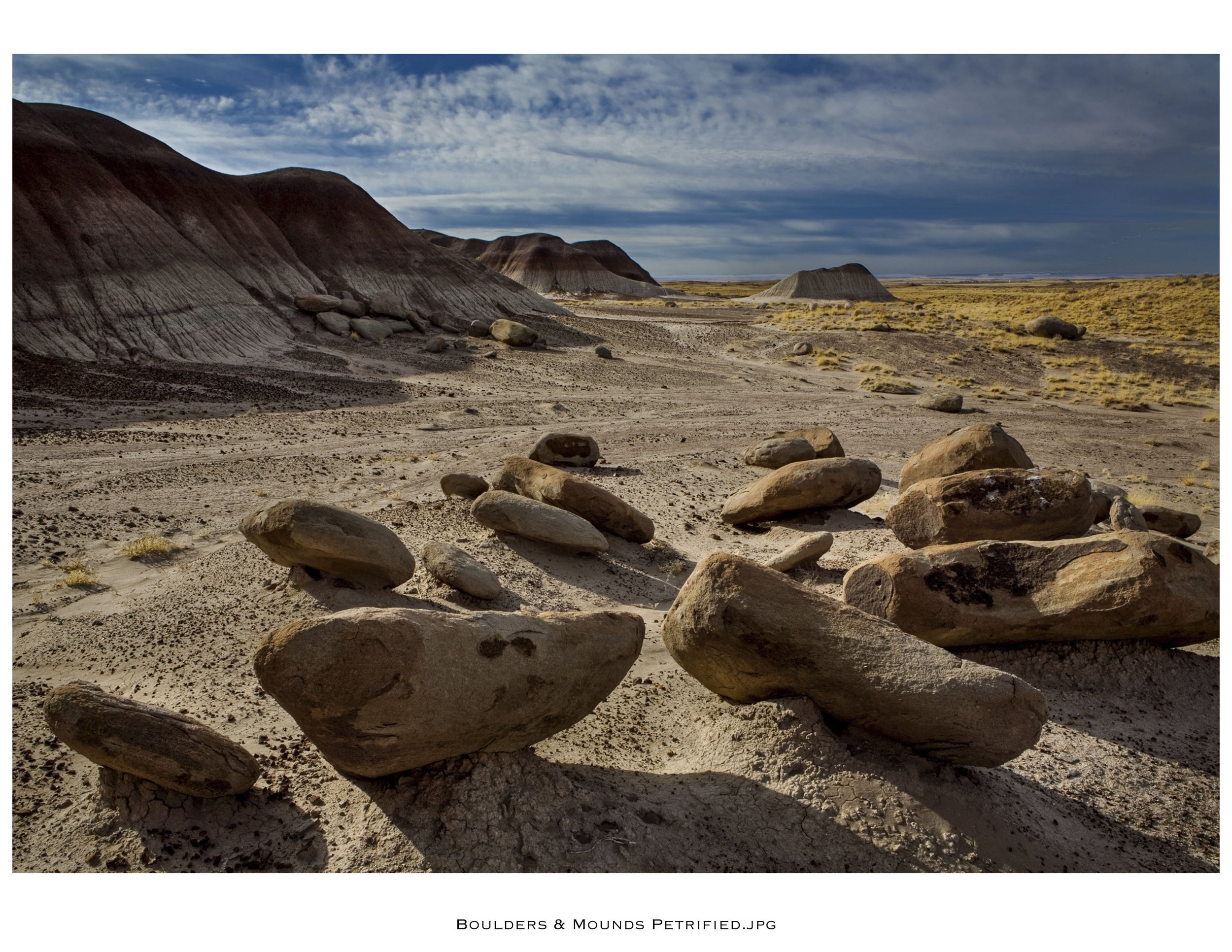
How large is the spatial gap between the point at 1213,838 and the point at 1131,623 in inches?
82.7

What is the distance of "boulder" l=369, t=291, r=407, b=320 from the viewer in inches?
1332

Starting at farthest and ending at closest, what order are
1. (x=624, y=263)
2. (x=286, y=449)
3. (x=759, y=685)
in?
1. (x=624, y=263)
2. (x=286, y=449)
3. (x=759, y=685)

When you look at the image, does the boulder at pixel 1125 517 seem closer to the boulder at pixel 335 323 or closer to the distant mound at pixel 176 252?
the distant mound at pixel 176 252

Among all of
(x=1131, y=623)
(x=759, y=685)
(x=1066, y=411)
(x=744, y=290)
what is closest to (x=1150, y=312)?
(x=1066, y=411)

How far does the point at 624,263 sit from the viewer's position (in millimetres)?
110000

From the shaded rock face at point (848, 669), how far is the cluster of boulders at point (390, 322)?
26416 mm

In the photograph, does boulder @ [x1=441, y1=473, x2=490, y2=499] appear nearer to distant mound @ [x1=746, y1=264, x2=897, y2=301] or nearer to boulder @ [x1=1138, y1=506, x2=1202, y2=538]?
boulder @ [x1=1138, y1=506, x2=1202, y2=538]

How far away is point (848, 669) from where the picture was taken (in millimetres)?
4883

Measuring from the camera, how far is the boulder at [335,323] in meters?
30.6

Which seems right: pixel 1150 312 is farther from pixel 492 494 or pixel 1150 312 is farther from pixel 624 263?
pixel 624 263

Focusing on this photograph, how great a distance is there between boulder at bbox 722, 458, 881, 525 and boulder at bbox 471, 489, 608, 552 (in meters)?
2.90

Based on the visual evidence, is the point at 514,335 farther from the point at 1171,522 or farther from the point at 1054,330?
the point at 1171,522

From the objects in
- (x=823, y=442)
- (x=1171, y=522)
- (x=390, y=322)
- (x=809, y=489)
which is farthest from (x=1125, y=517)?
(x=390, y=322)

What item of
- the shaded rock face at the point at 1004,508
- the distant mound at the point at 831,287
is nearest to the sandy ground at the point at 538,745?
the shaded rock face at the point at 1004,508
